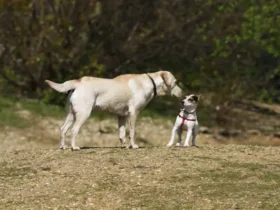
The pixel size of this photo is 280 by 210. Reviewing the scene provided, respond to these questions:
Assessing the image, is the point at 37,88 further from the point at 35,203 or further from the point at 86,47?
the point at 35,203

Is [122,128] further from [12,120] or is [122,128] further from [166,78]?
[12,120]

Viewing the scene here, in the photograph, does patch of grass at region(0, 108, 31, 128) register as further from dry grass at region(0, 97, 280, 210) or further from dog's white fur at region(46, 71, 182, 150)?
dog's white fur at region(46, 71, 182, 150)

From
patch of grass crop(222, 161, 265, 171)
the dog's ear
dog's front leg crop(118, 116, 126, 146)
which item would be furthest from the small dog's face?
patch of grass crop(222, 161, 265, 171)

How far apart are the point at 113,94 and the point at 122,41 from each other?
15029 millimetres

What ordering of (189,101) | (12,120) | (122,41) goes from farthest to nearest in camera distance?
1. (122,41)
2. (12,120)
3. (189,101)

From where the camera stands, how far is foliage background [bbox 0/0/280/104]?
27484mm

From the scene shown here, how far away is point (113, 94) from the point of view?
1383 centimetres

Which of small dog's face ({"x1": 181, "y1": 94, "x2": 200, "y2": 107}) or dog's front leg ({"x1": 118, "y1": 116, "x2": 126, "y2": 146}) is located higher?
small dog's face ({"x1": 181, "y1": 94, "x2": 200, "y2": 107})

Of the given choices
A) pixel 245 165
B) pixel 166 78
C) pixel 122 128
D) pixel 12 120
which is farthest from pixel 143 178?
pixel 12 120

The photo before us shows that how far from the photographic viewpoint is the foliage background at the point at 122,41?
90.2 feet

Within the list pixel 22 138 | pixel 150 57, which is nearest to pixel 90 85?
pixel 22 138

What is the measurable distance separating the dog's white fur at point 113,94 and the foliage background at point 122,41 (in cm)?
1220

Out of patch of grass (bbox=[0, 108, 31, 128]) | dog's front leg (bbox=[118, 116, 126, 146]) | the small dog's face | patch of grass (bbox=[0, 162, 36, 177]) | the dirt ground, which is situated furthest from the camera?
patch of grass (bbox=[0, 108, 31, 128])

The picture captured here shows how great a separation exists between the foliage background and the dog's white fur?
12.2 metres
